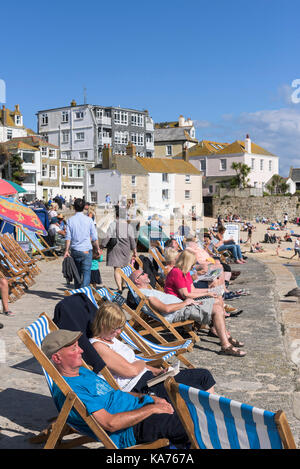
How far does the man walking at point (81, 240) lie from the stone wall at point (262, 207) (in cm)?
5141

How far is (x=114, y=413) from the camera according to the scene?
3139 millimetres

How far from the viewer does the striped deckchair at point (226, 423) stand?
7.23 ft

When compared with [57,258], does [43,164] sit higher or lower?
higher

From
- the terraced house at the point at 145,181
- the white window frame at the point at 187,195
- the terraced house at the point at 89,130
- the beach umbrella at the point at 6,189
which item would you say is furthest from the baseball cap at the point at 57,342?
the terraced house at the point at 89,130

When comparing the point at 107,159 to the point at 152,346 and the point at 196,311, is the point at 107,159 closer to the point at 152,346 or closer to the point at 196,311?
the point at 196,311

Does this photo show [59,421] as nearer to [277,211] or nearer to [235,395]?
[235,395]

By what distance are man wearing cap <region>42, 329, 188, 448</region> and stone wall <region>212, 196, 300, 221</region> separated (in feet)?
186

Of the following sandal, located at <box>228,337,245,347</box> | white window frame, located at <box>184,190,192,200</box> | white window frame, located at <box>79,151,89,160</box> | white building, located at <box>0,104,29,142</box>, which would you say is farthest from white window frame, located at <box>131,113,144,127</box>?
sandal, located at <box>228,337,245,347</box>

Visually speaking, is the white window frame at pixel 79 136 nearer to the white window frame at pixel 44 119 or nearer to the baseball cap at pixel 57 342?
the white window frame at pixel 44 119

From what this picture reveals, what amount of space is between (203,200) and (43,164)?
19.7 metres

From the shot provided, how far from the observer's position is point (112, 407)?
316 cm

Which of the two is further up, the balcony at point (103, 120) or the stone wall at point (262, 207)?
the balcony at point (103, 120)

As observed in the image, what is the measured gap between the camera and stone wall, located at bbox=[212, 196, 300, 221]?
59.2 metres
